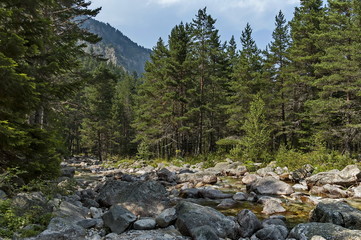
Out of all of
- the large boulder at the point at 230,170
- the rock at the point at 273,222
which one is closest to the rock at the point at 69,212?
the rock at the point at 273,222

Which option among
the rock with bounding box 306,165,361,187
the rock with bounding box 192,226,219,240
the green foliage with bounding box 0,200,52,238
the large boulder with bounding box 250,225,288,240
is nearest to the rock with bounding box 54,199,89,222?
the green foliage with bounding box 0,200,52,238

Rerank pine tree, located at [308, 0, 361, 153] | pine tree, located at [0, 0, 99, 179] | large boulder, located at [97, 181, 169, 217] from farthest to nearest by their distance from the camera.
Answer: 1. pine tree, located at [308, 0, 361, 153]
2. large boulder, located at [97, 181, 169, 217]
3. pine tree, located at [0, 0, 99, 179]

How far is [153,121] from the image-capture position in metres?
28.9

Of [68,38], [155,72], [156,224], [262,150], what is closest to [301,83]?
[262,150]

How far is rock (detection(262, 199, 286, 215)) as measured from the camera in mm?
8047

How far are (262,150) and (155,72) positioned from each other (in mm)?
14951

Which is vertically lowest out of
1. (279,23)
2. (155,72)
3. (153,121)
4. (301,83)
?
(153,121)

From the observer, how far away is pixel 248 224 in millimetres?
6023

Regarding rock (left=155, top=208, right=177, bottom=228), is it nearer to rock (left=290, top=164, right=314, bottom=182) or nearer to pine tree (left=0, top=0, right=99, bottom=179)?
pine tree (left=0, top=0, right=99, bottom=179)

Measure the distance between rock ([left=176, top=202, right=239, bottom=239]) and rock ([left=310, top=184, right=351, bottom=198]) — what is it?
6833 millimetres

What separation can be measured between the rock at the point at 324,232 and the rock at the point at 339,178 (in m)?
7.47

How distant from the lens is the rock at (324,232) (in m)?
4.92

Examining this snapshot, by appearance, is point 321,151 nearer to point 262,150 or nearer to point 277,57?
point 262,150

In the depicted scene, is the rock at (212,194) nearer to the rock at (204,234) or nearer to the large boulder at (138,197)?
the large boulder at (138,197)
